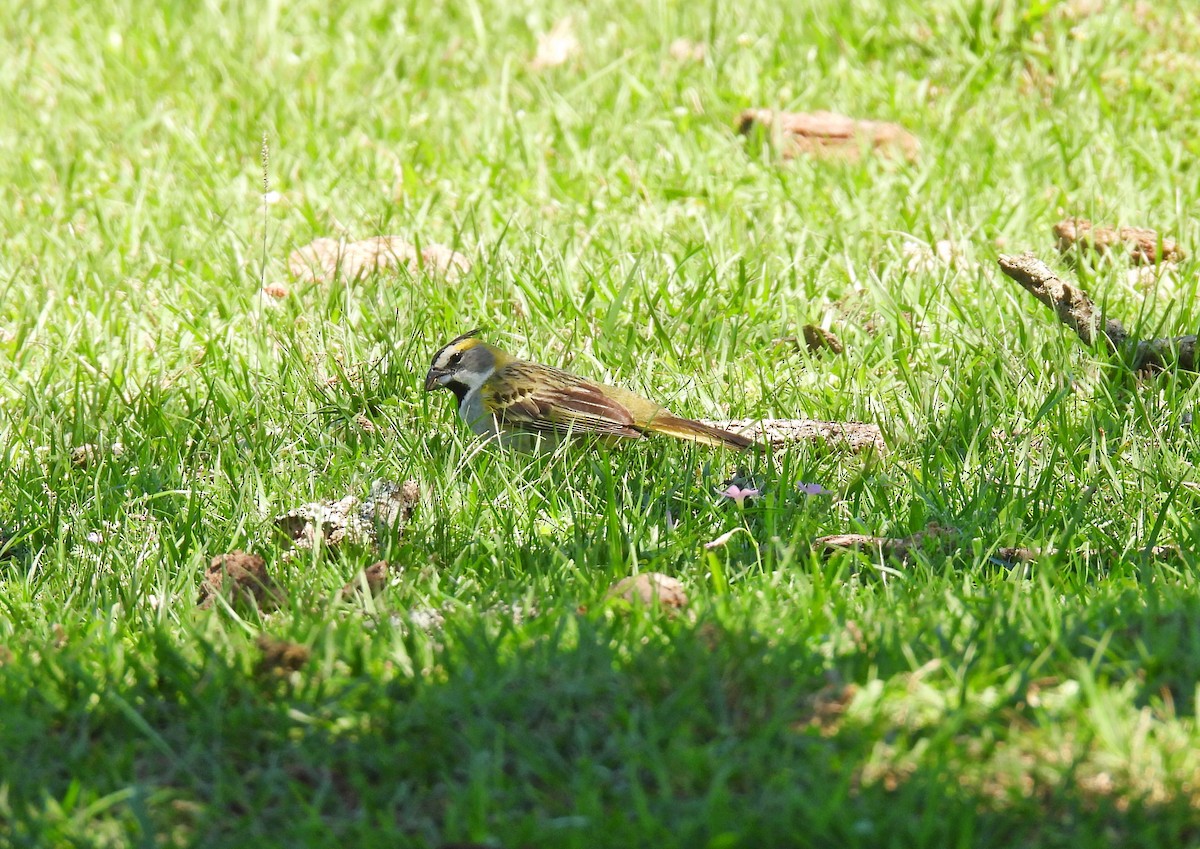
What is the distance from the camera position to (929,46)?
9.27 m

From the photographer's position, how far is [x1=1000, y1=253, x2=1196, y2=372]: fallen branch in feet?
18.9

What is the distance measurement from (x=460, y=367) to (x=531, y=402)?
1.14 ft

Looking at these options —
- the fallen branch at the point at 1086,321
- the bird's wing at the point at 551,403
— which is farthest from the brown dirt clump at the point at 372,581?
Result: the fallen branch at the point at 1086,321

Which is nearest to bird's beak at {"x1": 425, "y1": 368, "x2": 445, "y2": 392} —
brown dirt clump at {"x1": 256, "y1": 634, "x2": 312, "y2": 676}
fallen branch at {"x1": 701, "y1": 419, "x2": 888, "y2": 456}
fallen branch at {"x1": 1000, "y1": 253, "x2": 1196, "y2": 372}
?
fallen branch at {"x1": 701, "y1": 419, "x2": 888, "y2": 456}

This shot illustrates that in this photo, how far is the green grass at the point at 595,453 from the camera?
127 inches

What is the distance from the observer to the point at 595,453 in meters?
5.40

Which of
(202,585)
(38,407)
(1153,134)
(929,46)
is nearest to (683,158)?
(929,46)

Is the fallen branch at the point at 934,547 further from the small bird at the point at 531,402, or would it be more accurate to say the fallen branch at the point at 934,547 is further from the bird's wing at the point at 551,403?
the bird's wing at the point at 551,403

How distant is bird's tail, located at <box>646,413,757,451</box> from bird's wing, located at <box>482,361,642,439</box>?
0.10 metres

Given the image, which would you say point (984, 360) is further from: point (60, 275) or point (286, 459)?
point (60, 275)

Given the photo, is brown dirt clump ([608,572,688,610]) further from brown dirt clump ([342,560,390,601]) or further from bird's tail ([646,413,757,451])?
bird's tail ([646,413,757,451])

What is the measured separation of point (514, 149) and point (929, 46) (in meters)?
2.87

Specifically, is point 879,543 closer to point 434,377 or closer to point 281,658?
point 281,658

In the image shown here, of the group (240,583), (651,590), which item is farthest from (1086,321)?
(240,583)
